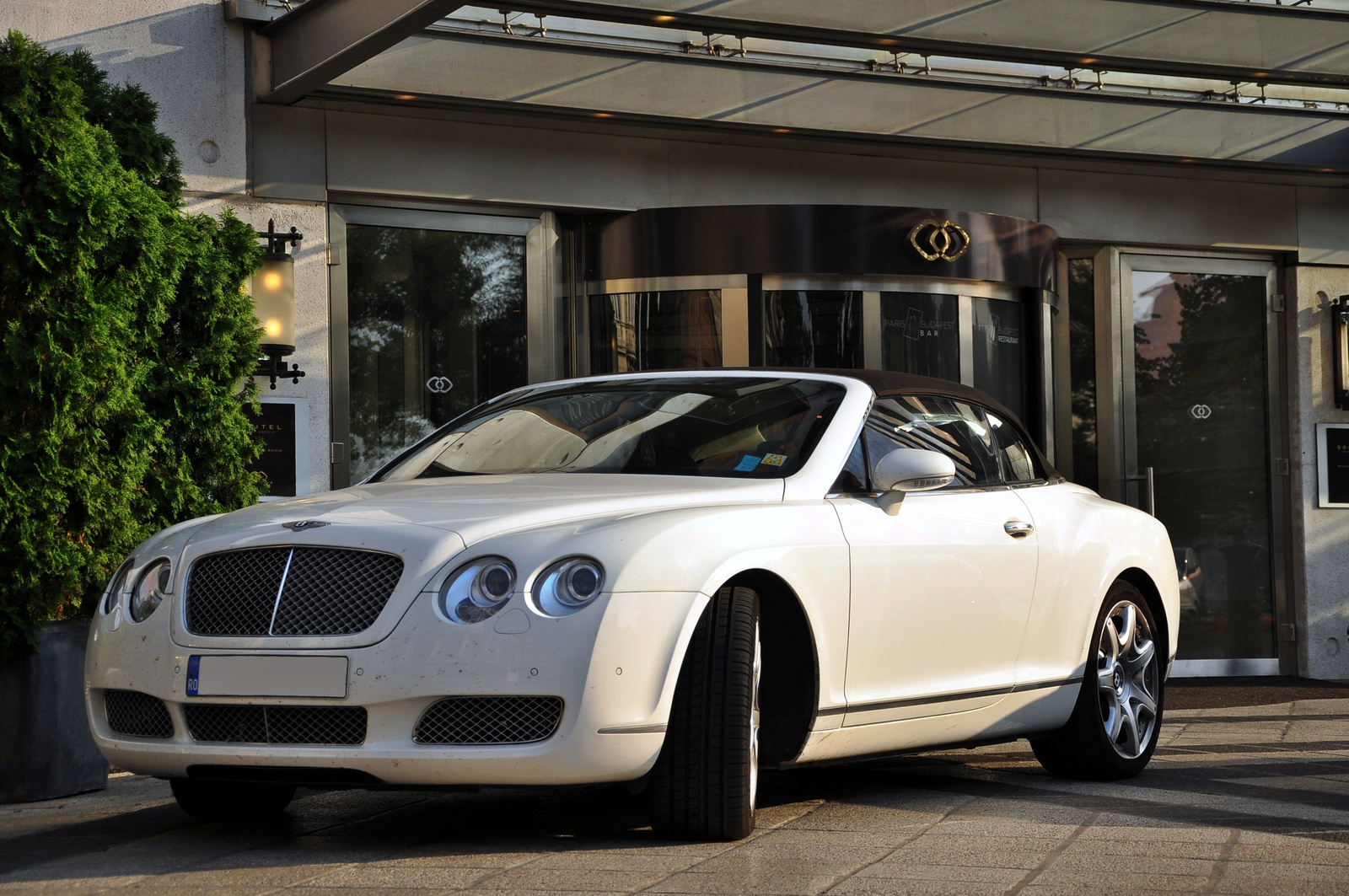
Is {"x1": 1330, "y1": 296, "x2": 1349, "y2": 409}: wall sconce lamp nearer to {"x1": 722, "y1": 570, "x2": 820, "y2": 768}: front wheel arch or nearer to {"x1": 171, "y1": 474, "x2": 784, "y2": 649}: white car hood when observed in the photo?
{"x1": 171, "y1": 474, "x2": 784, "y2": 649}: white car hood

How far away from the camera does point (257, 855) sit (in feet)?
13.8

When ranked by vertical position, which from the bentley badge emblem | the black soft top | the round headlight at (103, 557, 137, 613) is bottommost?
the round headlight at (103, 557, 137, 613)

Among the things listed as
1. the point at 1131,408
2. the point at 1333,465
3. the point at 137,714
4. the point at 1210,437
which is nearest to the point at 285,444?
the point at 137,714

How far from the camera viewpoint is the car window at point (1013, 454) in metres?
6.07

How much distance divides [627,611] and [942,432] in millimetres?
2183

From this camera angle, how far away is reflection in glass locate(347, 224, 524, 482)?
10.6 meters

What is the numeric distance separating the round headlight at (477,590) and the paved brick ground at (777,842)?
24.8 inches

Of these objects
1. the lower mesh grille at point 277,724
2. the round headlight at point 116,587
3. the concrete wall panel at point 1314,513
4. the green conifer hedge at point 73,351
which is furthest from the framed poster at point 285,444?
the concrete wall panel at point 1314,513

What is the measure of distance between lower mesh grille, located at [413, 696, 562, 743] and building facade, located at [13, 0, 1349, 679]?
5.22 m

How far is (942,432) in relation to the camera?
5797mm

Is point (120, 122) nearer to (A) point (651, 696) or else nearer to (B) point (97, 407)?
(B) point (97, 407)

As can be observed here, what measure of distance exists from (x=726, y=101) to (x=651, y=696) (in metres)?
7.88

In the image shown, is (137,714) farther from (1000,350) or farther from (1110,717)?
(1000,350)

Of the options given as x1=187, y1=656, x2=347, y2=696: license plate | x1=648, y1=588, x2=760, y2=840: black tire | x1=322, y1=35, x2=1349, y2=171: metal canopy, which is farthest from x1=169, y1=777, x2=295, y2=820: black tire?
x1=322, y1=35, x2=1349, y2=171: metal canopy
